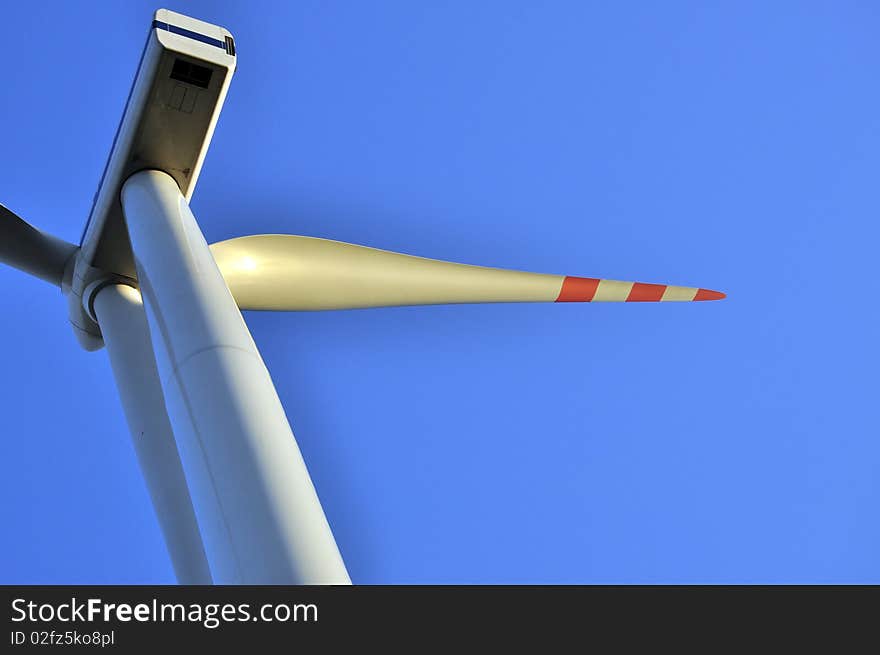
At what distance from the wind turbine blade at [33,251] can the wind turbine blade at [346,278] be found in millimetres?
2340

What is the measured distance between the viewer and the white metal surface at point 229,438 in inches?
256

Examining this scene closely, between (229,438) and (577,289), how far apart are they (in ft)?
37.1

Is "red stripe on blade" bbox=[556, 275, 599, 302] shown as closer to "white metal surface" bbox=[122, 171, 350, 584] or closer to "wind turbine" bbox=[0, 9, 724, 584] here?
"wind turbine" bbox=[0, 9, 724, 584]

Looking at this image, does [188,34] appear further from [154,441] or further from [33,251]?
[154,441]

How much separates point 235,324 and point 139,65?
6445mm

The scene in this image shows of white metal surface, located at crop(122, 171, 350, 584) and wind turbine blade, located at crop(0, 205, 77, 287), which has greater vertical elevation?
wind turbine blade, located at crop(0, 205, 77, 287)

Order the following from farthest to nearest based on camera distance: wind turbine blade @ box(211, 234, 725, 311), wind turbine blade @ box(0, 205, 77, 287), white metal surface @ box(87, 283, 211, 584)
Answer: wind turbine blade @ box(211, 234, 725, 311) → wind turbine blade @ box(0, 205, 77, 287) → white metal surface @ box(87, 283, 211, 584)

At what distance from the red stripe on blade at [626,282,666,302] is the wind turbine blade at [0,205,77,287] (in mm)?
9356

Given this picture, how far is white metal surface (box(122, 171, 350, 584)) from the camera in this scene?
6.50 meters

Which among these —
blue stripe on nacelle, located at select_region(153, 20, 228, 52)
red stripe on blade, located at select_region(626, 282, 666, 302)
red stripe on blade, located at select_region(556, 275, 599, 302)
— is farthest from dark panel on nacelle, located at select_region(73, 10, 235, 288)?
red stripe on blade, located at select_region(626, 282, 666, 302)

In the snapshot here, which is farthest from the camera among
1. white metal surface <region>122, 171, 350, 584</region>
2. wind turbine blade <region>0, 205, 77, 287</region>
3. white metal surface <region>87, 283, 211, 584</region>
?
wind turbine blade <region>0, 205, 77, 287</region>
